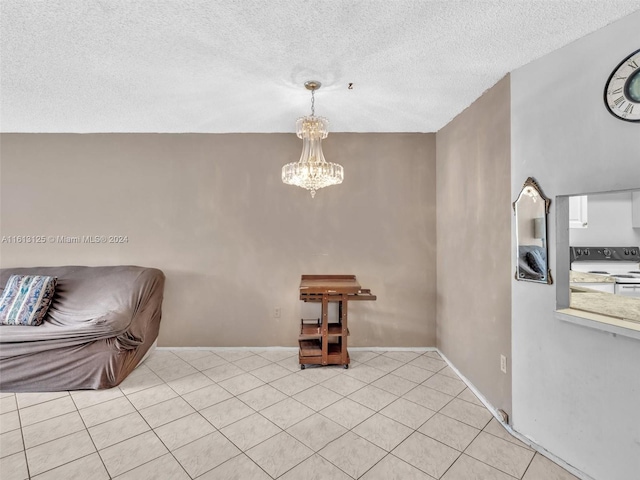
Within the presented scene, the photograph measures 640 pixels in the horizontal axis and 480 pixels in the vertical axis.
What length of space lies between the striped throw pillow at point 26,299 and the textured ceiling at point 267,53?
62.4 inches

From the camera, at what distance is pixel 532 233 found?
1842 millimetres

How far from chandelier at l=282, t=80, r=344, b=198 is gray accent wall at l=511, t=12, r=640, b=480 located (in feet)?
4.18

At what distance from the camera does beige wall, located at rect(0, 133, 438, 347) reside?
10.6ft

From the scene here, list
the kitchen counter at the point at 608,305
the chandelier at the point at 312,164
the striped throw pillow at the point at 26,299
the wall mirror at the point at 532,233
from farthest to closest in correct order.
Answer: the striped throw pillow at the point at 26,299 → the chandelier at the point at 312,164 → the wall mirror at the point at 532,233 → the kitchen counter at the point at 608,305

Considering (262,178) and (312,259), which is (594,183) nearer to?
(312,259)

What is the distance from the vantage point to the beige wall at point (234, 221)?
323 centimetres

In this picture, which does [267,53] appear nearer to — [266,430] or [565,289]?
[565,289]

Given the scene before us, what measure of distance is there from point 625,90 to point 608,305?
3.80ft

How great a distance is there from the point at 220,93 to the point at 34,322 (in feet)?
8.48

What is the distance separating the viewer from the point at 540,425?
1.79 meters

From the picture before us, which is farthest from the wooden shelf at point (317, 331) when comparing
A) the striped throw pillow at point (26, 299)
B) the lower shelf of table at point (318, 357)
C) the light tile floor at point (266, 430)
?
the striped throw pillow at point (26, 299)

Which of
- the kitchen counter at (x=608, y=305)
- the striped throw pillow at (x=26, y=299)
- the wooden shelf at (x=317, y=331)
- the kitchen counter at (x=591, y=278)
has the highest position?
the kitchen counter at (x=591, y=278)

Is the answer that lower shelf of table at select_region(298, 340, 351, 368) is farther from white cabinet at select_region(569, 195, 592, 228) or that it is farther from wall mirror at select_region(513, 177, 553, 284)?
white cabinet at select_region(569, 195, 592, 228)

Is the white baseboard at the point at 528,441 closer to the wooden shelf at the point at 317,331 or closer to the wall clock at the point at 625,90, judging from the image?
the wooden shelf at the point at 317,331
